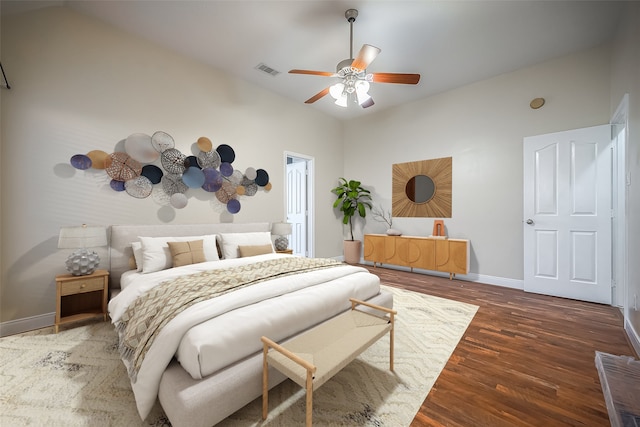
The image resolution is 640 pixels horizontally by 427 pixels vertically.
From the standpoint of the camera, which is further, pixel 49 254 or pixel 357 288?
pixel 49 254

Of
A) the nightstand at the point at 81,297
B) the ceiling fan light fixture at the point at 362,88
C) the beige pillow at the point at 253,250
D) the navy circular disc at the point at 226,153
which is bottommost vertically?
the nightstand at the point at 81,297

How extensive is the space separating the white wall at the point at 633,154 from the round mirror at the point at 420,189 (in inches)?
93.6

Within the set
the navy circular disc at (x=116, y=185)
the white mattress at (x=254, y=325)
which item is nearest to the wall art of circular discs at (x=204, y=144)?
the navy circular disc at (x=116, y=185)

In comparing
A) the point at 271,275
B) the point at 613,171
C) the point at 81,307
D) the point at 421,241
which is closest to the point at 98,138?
the point at 81,307

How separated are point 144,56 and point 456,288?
16.8 ft

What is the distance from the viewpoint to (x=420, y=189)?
480cm

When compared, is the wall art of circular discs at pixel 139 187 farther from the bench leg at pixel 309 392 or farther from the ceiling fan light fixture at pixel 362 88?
the bench leg at pixel 309 392

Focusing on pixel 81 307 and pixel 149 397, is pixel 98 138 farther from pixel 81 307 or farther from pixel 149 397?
pixel 149 397

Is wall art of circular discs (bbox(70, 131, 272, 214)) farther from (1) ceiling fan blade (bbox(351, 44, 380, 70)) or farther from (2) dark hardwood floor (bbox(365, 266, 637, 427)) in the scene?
(2) dark hardwood floor (bbox(365, 266, 637, 427))

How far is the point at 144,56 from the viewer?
3170 mm

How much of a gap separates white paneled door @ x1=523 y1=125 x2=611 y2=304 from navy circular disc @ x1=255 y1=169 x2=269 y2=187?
151 inches

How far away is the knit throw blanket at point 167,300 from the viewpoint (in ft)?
4.89

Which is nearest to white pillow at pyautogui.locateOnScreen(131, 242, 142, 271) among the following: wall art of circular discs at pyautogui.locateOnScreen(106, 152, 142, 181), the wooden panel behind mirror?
wall art of circular discs at pyautogui.locateOnScreen(106, 152, 142, 181)

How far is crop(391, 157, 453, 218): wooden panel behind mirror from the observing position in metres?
4.49
